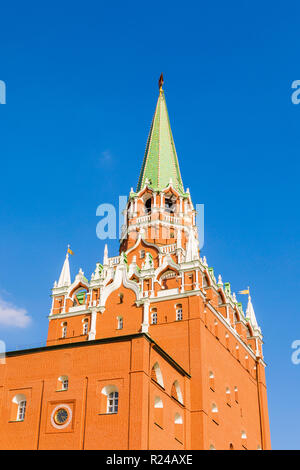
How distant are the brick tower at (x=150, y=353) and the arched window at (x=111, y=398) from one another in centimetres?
7

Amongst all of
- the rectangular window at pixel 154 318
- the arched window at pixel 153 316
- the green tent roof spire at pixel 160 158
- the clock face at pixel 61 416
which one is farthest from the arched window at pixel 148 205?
the clock face at pixel 61 416

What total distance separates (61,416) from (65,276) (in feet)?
55.3

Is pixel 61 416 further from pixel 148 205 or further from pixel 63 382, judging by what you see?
pixel 148 205

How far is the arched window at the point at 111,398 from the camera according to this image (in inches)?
1391

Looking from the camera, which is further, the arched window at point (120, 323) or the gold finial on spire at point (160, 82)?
the gold finial on spire at point (160, 82)

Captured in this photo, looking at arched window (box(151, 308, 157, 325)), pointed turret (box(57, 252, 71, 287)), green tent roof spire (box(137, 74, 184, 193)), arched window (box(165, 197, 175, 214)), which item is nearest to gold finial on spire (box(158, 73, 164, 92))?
green tent roof spire (box(137, 74, 184, 193))

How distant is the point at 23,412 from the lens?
37.9 meters

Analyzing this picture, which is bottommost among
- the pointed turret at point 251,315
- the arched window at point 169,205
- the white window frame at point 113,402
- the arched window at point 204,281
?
the white window frame at point 113,402

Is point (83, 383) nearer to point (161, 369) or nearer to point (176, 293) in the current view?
point (161, 369)

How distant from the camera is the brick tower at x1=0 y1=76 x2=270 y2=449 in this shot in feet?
116

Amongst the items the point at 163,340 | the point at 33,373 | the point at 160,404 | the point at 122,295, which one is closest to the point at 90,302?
the point at 122,295

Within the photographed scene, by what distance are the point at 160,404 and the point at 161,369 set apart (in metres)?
2.17

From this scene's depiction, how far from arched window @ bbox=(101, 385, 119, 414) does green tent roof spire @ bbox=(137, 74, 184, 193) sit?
2477cm

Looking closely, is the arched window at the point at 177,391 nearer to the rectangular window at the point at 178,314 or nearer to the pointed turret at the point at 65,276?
the rectangular window at the point at 178,314
